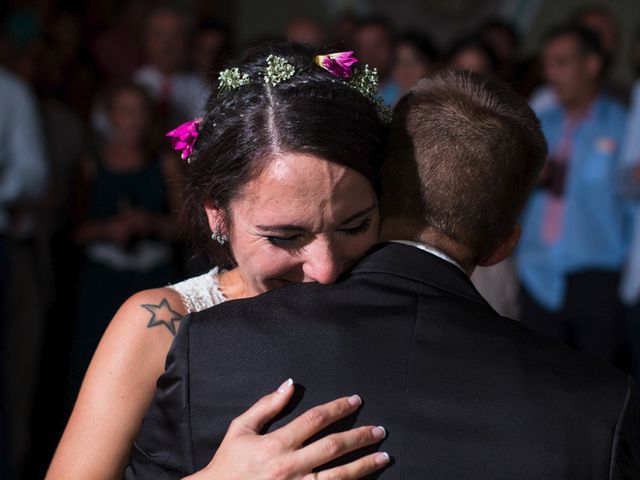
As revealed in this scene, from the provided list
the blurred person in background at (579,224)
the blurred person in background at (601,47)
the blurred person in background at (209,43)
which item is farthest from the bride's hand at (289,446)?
the blurred person in background at (209,43)

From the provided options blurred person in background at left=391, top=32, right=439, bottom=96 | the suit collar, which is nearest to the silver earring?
the suit collar

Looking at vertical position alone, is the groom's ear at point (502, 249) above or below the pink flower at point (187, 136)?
below

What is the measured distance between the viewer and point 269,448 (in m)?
1.53

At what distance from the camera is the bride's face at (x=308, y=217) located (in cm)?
171

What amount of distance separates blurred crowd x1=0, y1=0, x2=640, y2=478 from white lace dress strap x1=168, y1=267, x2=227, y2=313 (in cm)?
223

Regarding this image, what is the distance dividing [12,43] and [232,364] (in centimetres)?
366

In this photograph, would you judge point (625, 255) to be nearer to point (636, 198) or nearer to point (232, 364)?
point (636, 198)

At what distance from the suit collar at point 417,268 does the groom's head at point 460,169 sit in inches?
2.6

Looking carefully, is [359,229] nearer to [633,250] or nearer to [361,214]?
[361,214]

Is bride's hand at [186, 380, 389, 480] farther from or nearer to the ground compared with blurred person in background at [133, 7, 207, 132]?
nearer to the ground

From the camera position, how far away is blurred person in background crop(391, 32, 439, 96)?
5023 mm

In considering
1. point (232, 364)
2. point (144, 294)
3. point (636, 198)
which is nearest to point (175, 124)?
point (636, 198)

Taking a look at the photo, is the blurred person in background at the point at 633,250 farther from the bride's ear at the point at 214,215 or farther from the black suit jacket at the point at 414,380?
the black suit jacket at the point at 414,380

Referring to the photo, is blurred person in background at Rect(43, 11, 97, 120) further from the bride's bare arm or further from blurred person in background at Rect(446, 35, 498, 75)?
Answer: the bride's bare arm
